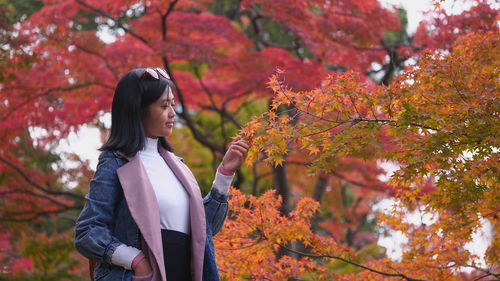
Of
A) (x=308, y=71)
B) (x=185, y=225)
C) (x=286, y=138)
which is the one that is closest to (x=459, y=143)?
(x=286, y=138)

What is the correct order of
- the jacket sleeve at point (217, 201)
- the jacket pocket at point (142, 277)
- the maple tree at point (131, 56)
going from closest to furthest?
the jacket pocket at point (142, 277) < the jacket sleeve at point (217, 201) < the maple tree at point (131, 56)

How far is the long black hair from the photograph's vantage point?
2.58 metres

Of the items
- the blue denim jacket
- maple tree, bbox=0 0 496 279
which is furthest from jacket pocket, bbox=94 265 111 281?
maple tree, bbox=0 0 496 279

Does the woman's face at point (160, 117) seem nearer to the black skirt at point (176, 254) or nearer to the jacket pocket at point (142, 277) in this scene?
the black skirt at point (176, 254)

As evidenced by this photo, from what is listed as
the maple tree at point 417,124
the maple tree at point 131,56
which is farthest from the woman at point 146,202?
the maple tree at point 131,56

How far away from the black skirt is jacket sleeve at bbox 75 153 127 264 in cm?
19

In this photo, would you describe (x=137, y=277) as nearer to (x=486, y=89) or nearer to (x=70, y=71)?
(x=486, y=89)

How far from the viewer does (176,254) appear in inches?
100

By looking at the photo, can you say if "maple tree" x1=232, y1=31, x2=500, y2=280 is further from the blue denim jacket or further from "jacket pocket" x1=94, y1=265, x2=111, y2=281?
"jacket pocket" x1=94, y1=265, x2=111, y2=281

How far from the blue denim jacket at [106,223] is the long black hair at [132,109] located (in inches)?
2.2

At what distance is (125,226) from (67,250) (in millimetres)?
6913

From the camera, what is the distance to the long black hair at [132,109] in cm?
258

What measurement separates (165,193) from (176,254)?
236 millimetres

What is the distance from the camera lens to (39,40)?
824 centimetres
